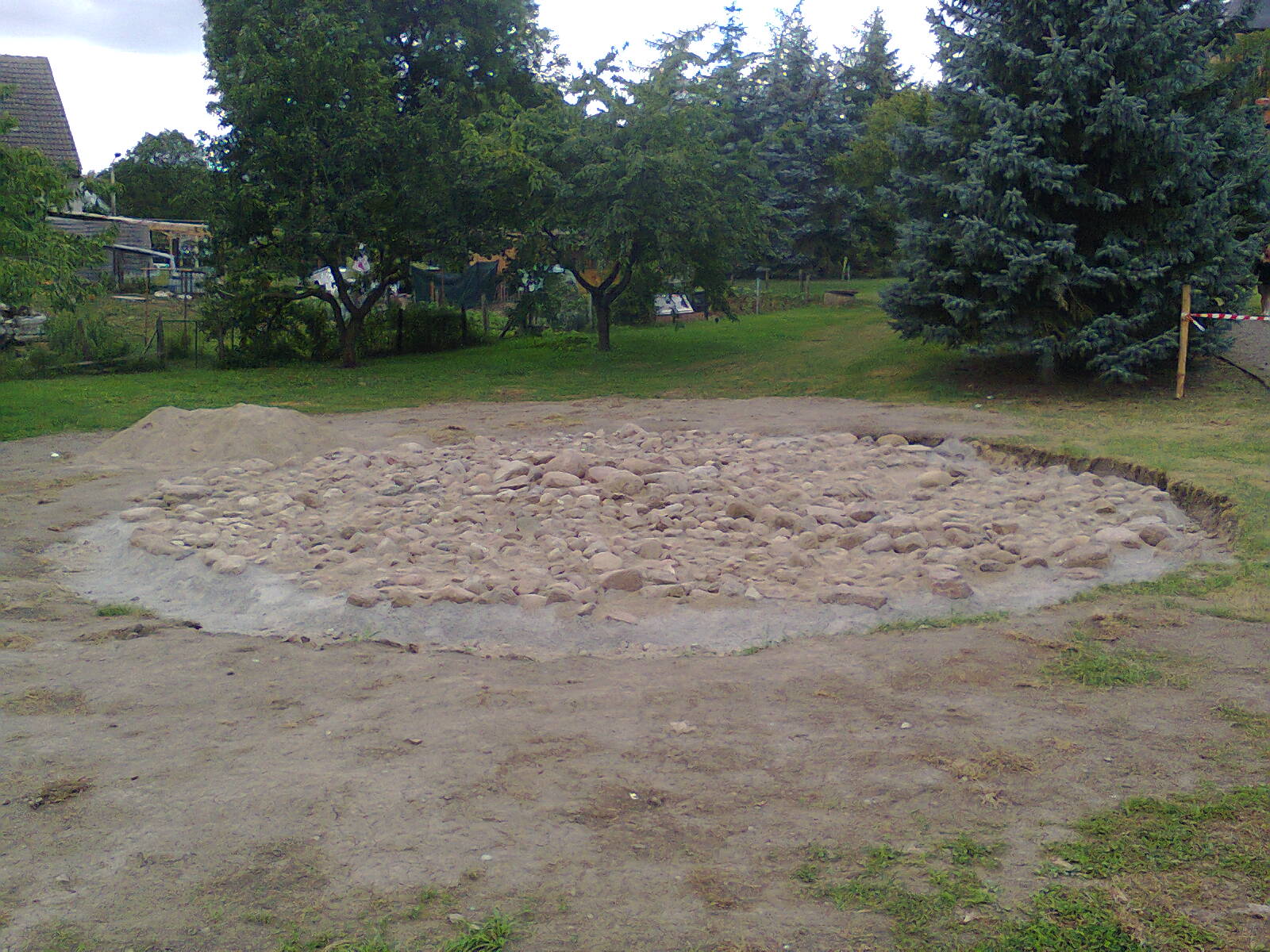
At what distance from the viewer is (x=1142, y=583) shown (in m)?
7.31

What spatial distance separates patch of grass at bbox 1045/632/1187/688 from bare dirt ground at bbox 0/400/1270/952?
61mm

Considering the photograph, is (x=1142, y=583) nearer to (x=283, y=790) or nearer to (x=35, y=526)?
(x=283, y=790)

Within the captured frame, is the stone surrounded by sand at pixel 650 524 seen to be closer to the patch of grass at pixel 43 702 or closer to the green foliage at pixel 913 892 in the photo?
the patch of grass at pixel 43 702

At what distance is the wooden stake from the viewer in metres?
15.8

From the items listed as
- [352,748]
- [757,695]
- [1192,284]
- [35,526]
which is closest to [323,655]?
[352,748]

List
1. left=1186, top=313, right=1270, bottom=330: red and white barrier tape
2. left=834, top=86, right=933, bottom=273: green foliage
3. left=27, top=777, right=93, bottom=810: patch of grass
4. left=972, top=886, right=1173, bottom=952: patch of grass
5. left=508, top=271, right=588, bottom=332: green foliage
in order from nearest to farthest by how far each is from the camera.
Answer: left=972, top=886, right=1173, bottom=952: patch of grass, left=27, top=777, right=93, bottom=810: patch of grass, left=1186, top=313, right=1270, bottom=330: red and white barrier tape, left=508, top=271, right=588, bottom=332: green foliage, left=834, top=86, right=933, bottom=273: green foliage

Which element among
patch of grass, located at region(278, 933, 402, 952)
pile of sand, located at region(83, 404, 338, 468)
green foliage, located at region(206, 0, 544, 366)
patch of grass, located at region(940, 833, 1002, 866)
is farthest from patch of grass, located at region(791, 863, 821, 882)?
green foliage, located at region(206, 0, 544, 366)

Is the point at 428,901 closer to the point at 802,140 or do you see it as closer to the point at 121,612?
the point at 121,612

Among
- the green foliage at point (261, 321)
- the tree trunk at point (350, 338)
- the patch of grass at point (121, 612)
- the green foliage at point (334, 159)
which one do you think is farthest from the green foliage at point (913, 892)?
the tree trunk at point (350, 338)

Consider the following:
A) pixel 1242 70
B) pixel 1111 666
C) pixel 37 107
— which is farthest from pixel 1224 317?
pixel 37 107

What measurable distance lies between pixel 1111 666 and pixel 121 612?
6033mm

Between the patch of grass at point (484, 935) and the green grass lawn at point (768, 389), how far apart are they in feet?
21.9

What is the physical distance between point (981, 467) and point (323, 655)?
311 inches

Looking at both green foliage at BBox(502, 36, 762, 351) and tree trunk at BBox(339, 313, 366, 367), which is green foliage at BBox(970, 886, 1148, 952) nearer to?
green foliage at BBox(502, 36, 762, 351)
